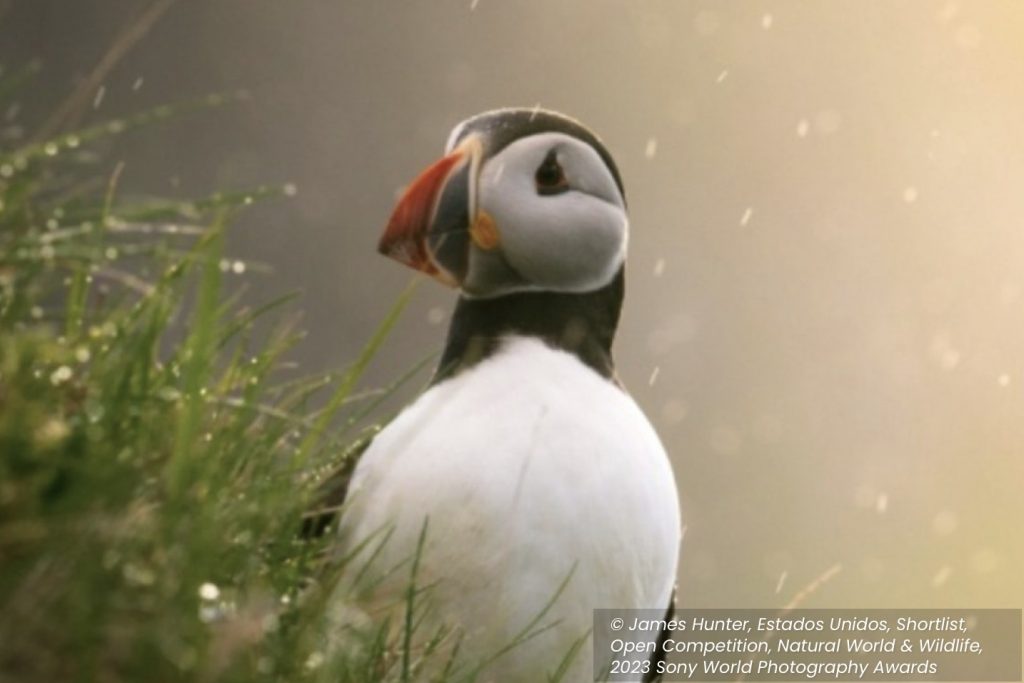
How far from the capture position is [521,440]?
201 cm

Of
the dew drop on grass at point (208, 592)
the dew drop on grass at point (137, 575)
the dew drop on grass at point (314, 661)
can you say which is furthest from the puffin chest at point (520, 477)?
the dew drop on grass at point (137, 575)

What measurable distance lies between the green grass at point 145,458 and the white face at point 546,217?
0.44 m

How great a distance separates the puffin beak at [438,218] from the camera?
2.19 metres

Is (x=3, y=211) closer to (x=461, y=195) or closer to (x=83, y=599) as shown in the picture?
(x=83, y=599)

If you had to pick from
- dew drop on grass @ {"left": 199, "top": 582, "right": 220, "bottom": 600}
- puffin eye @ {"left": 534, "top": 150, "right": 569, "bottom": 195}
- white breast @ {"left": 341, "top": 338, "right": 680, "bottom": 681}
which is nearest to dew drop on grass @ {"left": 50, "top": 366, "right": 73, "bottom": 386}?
dew drop on grass @ {"left": 199, "top": 582, "right": 220, "bottom": 600}

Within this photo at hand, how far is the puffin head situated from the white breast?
0.56ft

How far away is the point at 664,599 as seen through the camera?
7.20 feet

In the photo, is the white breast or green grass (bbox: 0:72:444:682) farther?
the white breast

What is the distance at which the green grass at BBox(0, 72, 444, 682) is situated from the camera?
1062 mm

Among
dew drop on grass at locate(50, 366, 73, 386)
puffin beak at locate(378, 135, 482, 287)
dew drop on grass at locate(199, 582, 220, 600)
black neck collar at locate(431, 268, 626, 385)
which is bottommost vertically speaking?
dew drop on grass at locate(199, 582, 220, 600)

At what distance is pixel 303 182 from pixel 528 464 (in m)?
15.7

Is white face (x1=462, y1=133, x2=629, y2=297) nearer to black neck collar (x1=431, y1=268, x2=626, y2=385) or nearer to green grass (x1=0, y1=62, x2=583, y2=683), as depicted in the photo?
black neck collar (x1=431, y1=268, x2=626, y2=385)

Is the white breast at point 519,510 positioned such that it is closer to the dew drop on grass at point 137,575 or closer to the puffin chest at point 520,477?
the puffin chest at point 520,477

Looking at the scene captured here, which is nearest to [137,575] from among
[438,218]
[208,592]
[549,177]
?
[208,592]
